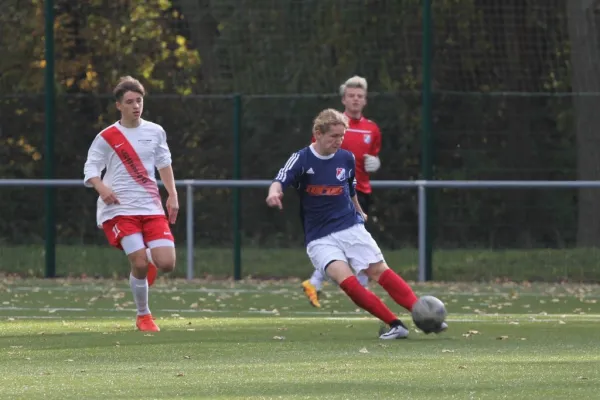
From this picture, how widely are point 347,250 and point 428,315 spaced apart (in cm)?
88

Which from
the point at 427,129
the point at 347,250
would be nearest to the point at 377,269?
the point at 347,250

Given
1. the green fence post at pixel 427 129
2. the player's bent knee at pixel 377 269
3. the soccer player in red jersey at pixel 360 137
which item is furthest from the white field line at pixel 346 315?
the green fence post at pixel 427 129

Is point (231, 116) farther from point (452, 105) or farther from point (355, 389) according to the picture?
point (355, 389)

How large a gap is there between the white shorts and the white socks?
4.12 ft

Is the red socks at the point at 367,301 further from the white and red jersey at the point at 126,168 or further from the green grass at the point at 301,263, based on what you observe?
the green grass at the point at 301,263

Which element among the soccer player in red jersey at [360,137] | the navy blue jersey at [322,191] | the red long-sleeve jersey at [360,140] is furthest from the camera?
the red long-sleeve jersey at [360,140]

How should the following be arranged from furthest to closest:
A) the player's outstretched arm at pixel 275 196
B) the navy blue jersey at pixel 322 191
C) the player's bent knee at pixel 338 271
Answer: the navy blue jersey at pixel 322 191 < the player's bent knee at pixel 338 271 < the player's outstretched arm at pixel 275 196

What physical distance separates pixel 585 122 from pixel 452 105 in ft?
4.59

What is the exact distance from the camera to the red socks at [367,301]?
1138 centimetres

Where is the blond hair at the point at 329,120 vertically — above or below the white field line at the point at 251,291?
above

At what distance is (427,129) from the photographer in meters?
18.5

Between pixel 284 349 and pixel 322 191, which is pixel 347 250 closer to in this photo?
pixel 322 191

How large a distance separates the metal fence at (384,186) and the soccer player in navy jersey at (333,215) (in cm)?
622

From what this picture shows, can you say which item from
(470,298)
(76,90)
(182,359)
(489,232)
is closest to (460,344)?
(182,359)
